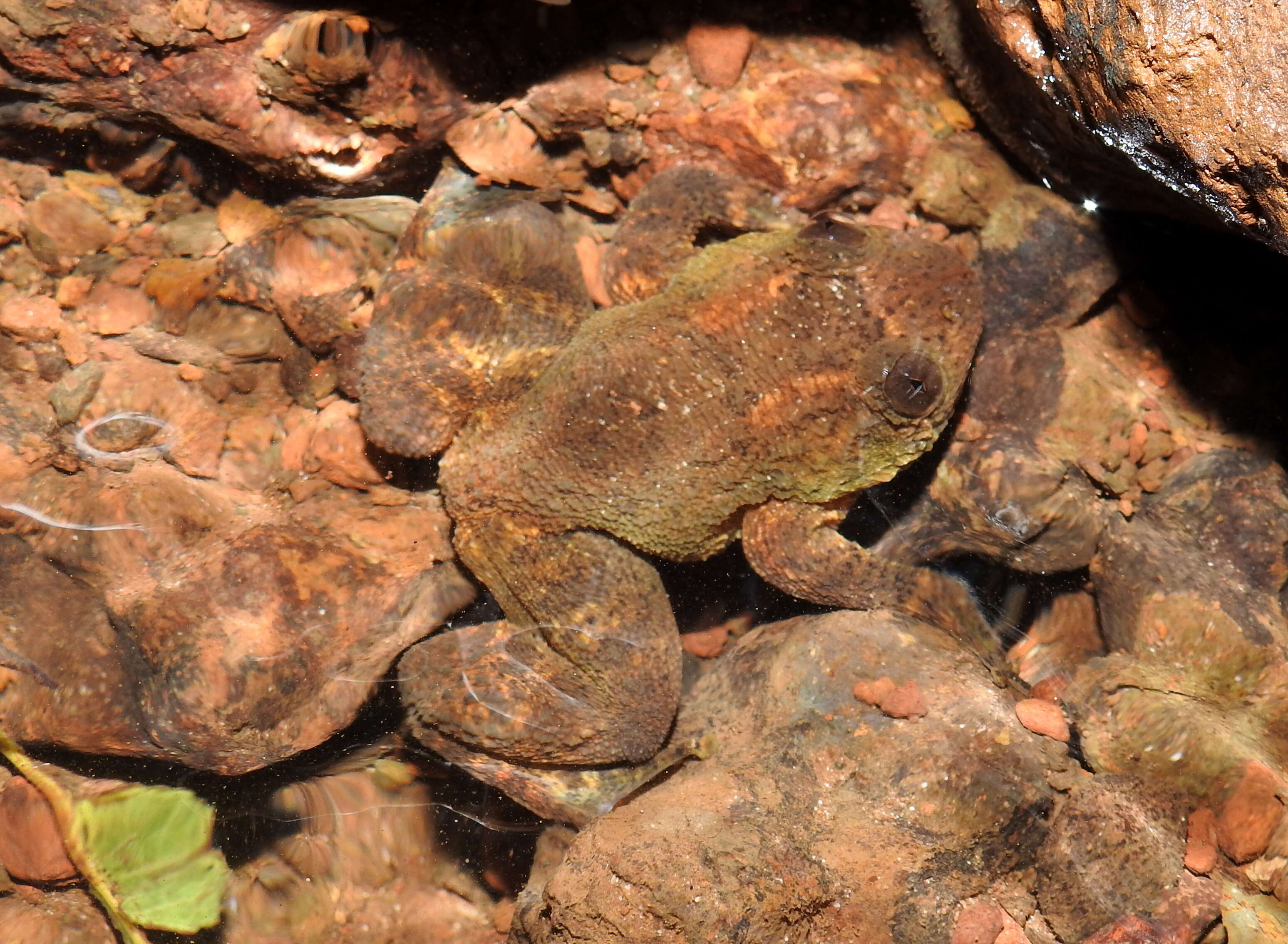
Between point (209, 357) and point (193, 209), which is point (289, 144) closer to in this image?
point (193, 209)

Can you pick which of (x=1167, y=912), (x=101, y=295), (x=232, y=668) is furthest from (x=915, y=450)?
(x=101, y=295)

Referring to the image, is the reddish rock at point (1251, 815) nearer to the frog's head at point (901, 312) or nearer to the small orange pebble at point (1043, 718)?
the small orange pebble at point (1043, 718)

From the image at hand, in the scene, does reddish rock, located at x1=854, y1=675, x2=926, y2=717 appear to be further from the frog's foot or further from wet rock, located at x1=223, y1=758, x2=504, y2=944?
wet rock, located at x1=223, y1=758, x2=504, y2=944

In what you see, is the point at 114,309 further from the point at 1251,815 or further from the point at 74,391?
the point at 1251,815

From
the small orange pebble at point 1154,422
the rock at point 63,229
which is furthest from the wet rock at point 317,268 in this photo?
the small orange pebble at point 1154,422

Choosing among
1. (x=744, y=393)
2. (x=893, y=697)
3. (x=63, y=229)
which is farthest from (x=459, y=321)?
(x=893, y=697)

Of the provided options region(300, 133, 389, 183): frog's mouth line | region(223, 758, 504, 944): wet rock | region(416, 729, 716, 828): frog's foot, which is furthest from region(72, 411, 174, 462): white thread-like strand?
region(416, 729, 716, 828): frog's foot
